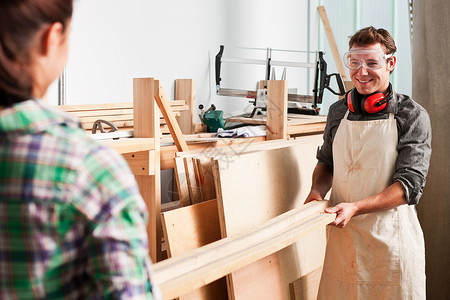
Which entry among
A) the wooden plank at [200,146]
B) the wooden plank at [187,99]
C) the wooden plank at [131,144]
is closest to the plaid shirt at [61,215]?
the wooden plank at [131,144]

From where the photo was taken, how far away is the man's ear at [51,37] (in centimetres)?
98

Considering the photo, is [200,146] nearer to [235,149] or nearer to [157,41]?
[235,149]

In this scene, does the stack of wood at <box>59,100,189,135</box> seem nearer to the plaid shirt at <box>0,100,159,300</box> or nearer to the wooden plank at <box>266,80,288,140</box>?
the wooden plank at <box>266,80,288,140</box>

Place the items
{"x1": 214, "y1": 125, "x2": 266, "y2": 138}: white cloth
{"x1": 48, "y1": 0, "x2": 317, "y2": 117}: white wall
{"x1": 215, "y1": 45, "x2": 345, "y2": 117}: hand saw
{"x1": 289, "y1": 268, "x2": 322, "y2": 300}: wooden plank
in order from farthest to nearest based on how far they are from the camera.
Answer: {"x1": 215, "y1": 45, "x2": 345, "y2": 117}: hand saw
{"x1": 48, "y1": 0, "x2": 317, "y2": 117}: white wall
{"x1": 214, "y1": 125, "x2": 266, "y2": 138}: white cloth
{"x1": 289, "y1": 268, "x2": 322, "y2": 300}: wooden plank

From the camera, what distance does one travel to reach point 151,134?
108 inches

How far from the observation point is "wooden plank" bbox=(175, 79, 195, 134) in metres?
4.07

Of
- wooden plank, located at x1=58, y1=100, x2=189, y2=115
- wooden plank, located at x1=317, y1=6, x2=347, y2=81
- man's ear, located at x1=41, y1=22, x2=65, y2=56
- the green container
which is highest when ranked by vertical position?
wooden plank, located at x1=317, y1=6, x2=347, y2=81

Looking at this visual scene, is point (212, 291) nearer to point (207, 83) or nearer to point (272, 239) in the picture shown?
point (272, 239)

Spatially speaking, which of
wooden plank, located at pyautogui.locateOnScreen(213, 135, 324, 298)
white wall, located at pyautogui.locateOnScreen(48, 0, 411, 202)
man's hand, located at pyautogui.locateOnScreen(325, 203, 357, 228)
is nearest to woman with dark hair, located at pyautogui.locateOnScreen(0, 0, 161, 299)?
wooden plank, located at pyautogui.locateOnScreen(213, 135, 324, 298)

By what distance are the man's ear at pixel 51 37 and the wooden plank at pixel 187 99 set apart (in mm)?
3052

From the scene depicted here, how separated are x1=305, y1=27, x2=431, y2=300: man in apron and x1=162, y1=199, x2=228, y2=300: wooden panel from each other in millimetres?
548

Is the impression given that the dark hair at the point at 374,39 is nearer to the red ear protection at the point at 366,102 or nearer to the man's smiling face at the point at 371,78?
the man's smiling face at the point at 371,78

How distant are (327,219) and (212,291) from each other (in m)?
0.71

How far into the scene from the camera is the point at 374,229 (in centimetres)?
276
